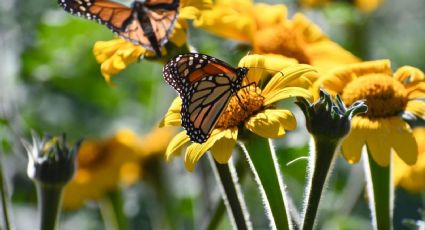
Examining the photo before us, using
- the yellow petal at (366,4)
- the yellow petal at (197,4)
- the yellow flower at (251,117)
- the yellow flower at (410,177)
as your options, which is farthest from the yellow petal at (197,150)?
the yellow petal at (366,4)

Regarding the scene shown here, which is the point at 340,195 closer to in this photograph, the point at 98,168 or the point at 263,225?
the point at 263,225

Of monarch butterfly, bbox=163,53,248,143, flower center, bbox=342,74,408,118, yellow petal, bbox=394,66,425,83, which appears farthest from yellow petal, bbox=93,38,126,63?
yellow petal, bbox=394,66,425,83

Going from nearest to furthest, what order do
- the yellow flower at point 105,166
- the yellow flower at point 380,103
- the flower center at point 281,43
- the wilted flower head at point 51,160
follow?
1. the yellow flower at point 380,103
2. the wilted flower head at point 51,160
3. the flower center at point 281,43
4. the yellow flower at point 105,166

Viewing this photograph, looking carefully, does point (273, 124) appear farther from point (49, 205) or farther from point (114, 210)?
point (114, 210)

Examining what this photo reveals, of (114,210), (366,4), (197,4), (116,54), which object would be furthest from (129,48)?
(366,4)

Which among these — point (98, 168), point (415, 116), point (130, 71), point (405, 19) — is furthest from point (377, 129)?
point (405, 19)

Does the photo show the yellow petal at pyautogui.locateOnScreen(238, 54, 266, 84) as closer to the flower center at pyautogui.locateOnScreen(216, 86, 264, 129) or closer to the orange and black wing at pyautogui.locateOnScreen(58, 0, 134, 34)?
the flower center at pyautogui.locateOnScreen(216, 86, 264, 129)

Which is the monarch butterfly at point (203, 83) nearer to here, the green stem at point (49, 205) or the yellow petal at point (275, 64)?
the yellow petal at point (275, 64)
